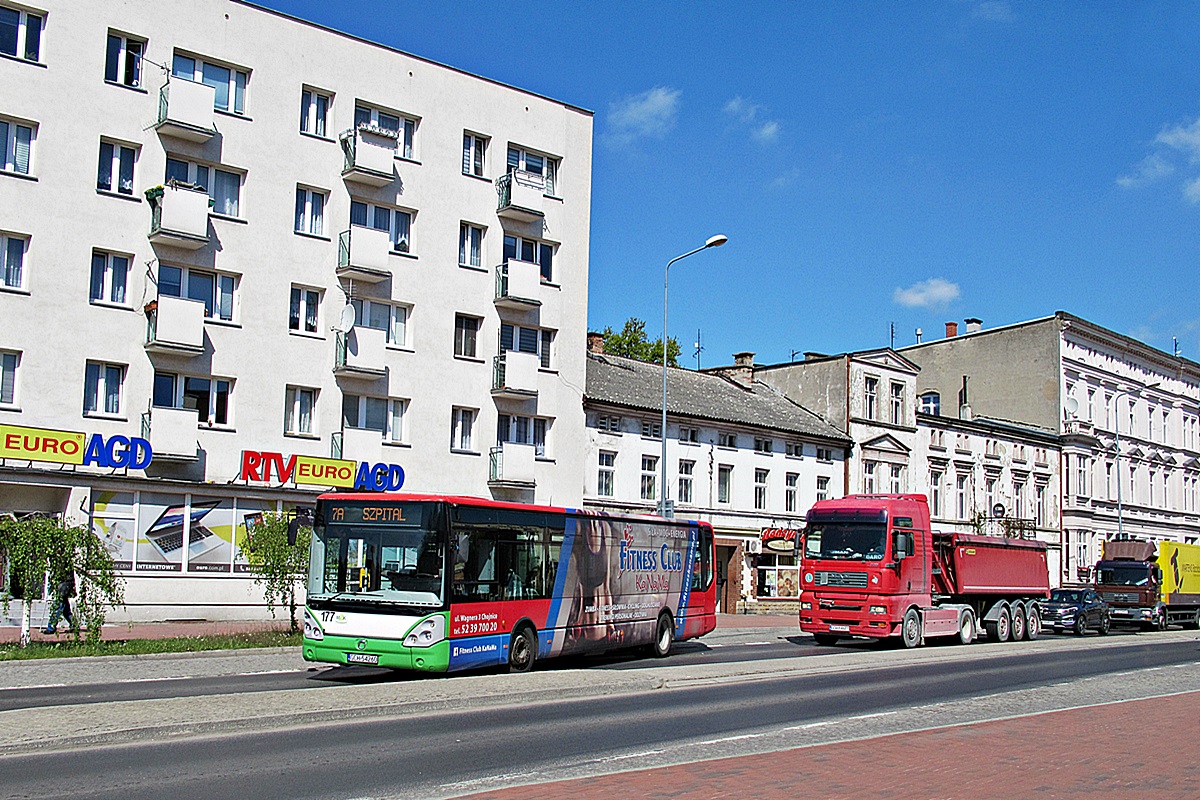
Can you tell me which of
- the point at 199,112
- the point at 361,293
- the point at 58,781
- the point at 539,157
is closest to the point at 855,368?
the point at 539,157

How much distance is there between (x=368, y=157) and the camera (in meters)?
35.7

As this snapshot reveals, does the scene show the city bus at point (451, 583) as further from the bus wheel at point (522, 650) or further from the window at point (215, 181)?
the window at point (215, 181)

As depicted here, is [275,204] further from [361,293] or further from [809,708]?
[809,708]

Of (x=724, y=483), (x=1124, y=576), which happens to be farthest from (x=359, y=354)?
(x=1124, y=576)

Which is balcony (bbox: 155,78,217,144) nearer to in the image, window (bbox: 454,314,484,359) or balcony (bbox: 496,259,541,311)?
window (bbox: 454,314,484,359)

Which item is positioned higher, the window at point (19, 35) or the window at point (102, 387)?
the window at point (19, 35)

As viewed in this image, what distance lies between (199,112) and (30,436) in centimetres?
975

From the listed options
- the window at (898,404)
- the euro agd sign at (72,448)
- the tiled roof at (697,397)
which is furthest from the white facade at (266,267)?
the window at (898,404)

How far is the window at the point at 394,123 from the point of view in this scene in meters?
36.7

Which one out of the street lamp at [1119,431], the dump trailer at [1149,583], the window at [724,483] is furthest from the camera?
the street lamp at [1119,431]

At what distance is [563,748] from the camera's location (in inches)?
473

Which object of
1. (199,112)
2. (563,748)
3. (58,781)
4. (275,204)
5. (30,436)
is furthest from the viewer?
(275,204)

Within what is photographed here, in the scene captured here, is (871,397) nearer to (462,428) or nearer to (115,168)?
(462,428)

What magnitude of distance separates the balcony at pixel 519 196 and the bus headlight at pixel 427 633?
73.8 feet
